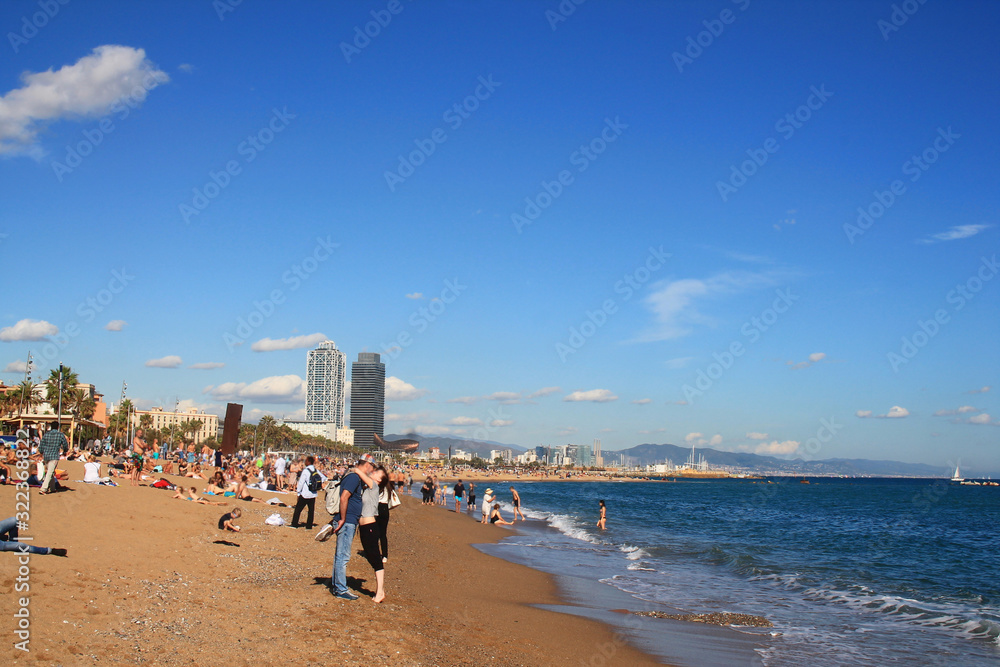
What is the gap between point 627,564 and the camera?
17562 millimetres

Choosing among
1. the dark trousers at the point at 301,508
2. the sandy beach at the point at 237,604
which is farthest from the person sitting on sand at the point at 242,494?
the sandy beach at the point at 237,604

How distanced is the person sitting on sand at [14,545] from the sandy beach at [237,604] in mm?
192

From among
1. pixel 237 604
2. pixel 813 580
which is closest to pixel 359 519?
pixel 237 604

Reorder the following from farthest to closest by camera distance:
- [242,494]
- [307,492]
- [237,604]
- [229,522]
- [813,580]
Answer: [242,494]
[813,580]
[307,492]
[229,522]
[237,604]

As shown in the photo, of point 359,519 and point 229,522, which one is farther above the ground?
point 359,519

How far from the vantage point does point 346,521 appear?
8023 mm

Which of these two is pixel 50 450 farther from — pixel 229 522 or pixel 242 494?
pixel 242 494

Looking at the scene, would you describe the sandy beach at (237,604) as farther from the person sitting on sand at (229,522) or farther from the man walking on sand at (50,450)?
the man walking on sand at (50,450)

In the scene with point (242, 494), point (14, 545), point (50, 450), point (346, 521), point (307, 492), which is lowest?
point (242, 494)

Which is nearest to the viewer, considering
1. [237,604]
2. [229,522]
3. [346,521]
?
[237,604]

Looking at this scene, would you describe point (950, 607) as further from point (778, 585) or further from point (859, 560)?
point (859, 560)

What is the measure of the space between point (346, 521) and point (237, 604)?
1472 mm

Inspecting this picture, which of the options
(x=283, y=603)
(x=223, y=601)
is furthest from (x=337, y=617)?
(x=223, y=601)

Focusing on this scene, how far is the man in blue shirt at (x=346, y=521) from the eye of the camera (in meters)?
7.96
